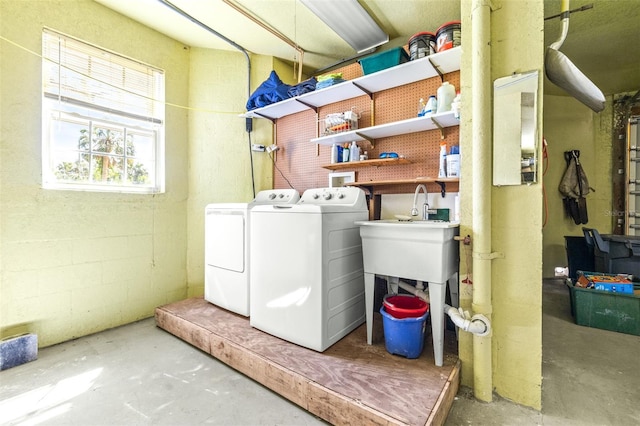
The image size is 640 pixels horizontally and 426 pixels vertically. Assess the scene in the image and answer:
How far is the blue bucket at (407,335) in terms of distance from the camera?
1.62 m

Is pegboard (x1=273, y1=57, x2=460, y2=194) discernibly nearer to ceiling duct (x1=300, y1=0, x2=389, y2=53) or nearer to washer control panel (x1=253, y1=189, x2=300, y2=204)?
ceiling duct (x1=300, y1=0, x2=389, y2=53)

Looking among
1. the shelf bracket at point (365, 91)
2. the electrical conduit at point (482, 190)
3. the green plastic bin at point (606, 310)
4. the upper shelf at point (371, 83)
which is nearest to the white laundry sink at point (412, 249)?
the electrical conduit at point (482, 190)

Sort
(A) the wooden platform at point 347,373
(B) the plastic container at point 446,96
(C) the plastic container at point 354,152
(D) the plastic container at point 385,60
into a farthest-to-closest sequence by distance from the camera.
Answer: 1. (C) the plastic container at point 354,152
2. (D) the plastic container at point 385,60
3. (B) the plastic container at point 446,96
4. (A) the wooden platform at point 347,373

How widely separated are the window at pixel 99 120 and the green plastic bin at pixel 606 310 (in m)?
4.40

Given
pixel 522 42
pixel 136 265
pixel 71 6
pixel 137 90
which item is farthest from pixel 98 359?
pixel 522 42

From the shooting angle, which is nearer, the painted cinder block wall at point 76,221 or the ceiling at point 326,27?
the painted cinder block wall at point 76,221

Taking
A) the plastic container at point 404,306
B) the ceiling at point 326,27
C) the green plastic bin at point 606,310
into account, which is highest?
the ceiling at point 326,27

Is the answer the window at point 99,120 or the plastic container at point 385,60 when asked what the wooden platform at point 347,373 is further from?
the plastic container at point 385,60

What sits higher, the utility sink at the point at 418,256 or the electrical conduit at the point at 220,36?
the electrical conduit at the point at 220,36

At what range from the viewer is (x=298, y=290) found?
1.80m

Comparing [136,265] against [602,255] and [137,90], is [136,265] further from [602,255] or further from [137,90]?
[602,255]

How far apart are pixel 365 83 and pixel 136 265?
9.36 feet

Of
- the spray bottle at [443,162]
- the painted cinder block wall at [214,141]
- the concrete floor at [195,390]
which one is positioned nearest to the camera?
the concrete floor at [195,390]

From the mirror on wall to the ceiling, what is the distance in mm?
1427
